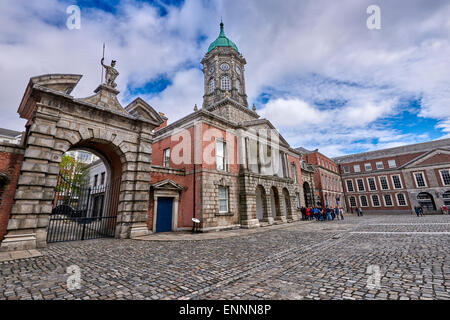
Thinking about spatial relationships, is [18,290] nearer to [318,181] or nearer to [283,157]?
[283,157]

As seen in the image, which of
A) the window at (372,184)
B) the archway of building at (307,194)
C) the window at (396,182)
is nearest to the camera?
the archway of building at (307,194)

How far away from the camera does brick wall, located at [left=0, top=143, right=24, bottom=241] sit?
25.1 feet

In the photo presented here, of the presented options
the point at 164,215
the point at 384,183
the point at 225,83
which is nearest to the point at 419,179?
the point at 384,183

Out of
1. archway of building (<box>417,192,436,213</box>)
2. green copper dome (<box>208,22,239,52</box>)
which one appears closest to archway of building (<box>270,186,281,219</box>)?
green copper dome (<box>208,22,239,52</box>)

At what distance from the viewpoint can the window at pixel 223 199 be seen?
14.9 meters

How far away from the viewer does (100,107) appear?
1016cm

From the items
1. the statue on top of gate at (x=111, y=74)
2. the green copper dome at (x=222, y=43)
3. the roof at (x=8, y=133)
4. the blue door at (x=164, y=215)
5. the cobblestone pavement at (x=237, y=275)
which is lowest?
the cobblestone pavement at (x=237, y=275)

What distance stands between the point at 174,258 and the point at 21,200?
665 centimetres

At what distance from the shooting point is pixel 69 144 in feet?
30.6

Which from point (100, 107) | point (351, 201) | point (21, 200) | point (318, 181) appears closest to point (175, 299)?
point (21, 200)

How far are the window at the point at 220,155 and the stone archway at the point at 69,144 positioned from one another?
17.5 ft

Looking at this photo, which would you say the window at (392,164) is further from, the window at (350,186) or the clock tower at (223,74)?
the clock tower at (223,74)

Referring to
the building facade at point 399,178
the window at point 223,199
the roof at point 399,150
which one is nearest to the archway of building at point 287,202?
the window at point 223,199

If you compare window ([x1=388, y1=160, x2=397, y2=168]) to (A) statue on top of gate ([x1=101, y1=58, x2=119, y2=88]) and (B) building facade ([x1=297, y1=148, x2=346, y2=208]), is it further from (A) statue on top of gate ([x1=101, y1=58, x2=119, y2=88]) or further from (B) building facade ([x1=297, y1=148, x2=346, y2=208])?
(A) statue on top of gate ([x1=101, y1=58, x2=119, y2=88])
